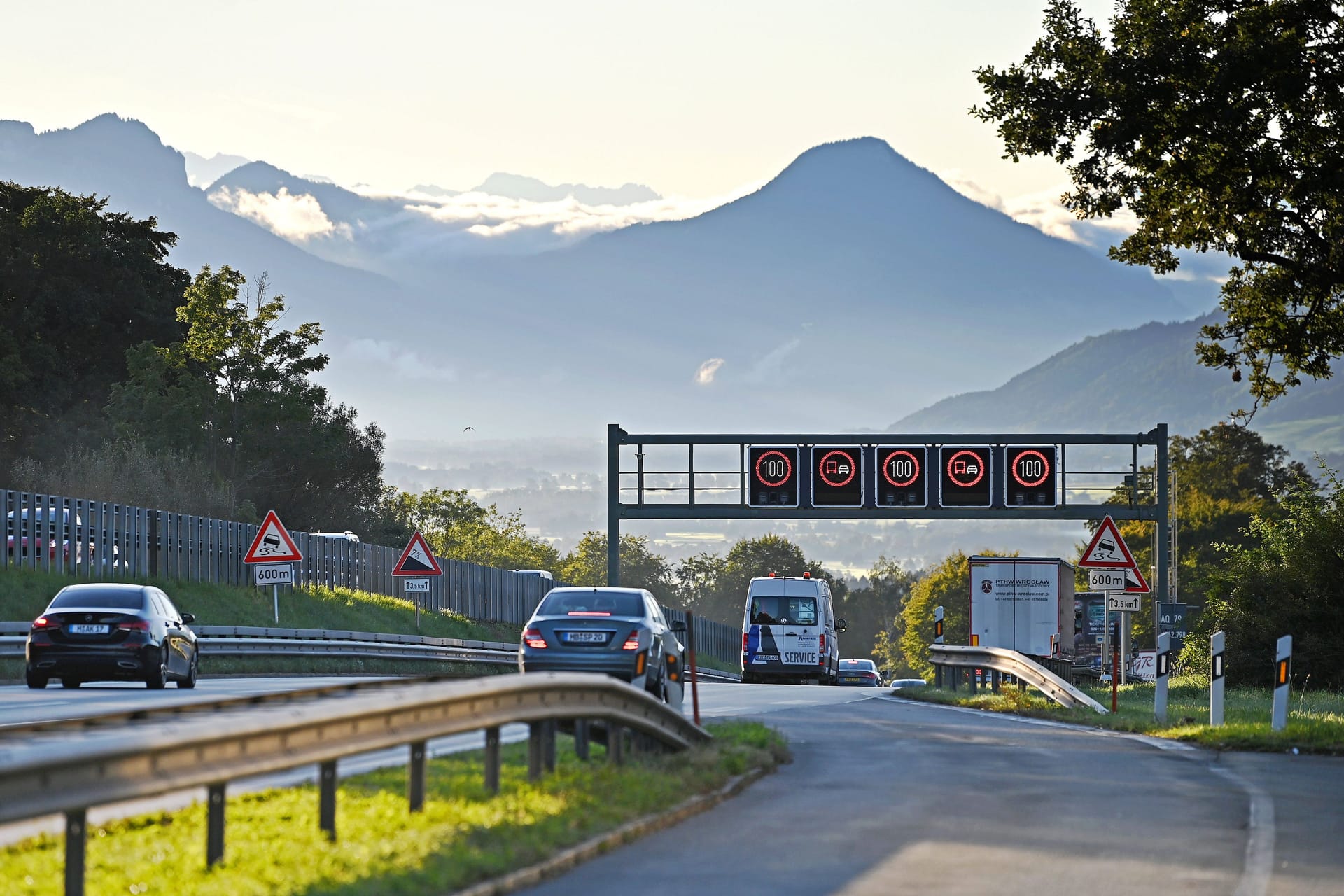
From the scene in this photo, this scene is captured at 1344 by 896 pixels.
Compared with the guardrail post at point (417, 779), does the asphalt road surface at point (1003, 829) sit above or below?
below

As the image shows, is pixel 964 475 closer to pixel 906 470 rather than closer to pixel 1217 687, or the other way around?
pixel 906 470

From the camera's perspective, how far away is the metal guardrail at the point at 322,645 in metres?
35.0

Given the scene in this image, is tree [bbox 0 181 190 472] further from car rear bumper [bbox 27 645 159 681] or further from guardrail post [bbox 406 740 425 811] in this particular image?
guardrail post [bbox 406 740 425 811]

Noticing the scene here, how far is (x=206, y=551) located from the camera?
47.3 meters

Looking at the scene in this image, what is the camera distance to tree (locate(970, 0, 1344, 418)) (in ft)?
76.3

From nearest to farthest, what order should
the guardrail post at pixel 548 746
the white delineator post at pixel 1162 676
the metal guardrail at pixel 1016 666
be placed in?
the guardrail post at pixel 548 746 < the white delineator post at pixel 1162 676 < the metal guardrail at pixel 1016 666

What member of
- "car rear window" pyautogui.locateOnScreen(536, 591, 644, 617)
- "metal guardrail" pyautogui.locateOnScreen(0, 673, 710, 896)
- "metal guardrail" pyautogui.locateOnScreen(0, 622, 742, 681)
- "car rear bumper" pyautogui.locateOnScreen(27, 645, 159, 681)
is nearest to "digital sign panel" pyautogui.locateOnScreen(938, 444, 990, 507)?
"metal guardrail" pyautogui.locateOnScreen(0, 622, 742, 681)

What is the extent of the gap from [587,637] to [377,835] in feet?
37.5

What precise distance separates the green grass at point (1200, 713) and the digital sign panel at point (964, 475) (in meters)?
11.9

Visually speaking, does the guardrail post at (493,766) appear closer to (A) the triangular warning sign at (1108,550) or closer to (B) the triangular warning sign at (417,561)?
(A) the triangular warning sign at (1108,550)

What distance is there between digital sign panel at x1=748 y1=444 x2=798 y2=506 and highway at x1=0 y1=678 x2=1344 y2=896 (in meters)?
29.3

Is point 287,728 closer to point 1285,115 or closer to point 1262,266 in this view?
point 1285,115

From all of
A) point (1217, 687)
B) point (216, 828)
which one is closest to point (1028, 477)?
point (1217, 687)

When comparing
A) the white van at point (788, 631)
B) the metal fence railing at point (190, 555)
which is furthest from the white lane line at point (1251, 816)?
the metal fence railing at point (190, 555)
